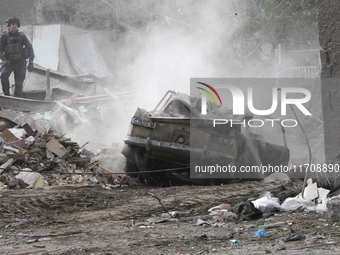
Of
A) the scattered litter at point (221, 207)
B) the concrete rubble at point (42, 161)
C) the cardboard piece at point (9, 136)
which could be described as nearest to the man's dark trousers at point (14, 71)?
the concrete rubble at point (42, 161)

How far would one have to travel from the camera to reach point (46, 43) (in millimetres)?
19469

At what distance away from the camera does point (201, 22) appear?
1817 cm

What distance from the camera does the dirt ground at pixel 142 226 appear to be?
347 cm

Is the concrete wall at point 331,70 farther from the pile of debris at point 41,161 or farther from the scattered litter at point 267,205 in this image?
the pile of debris at point 41,161

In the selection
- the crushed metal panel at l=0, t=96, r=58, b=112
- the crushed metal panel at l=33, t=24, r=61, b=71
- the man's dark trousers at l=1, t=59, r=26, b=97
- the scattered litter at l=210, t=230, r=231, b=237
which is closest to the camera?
the scattered litter at l=210, t=230, r=231, b=237

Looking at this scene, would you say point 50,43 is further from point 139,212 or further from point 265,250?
point 265,250

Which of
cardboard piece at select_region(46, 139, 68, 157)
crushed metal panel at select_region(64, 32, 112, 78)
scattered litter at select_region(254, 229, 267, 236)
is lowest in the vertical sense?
scattered litter at select_region(254, 229, 267, 236)

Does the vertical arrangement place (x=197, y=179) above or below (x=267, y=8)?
below

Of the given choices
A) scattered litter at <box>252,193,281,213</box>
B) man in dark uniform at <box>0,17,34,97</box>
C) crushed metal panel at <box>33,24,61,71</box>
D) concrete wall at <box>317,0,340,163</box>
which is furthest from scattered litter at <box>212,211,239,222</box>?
crushed metal panel at <box>33,24,61,71</box>

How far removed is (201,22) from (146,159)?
38.5 feet

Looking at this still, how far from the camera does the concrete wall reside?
4996mm

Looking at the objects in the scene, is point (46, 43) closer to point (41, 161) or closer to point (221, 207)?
point (41, 161)

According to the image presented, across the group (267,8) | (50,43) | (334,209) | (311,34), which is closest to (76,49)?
(50,43)

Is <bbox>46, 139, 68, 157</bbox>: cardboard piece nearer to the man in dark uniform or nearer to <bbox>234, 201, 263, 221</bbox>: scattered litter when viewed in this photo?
the man in dark uniform
